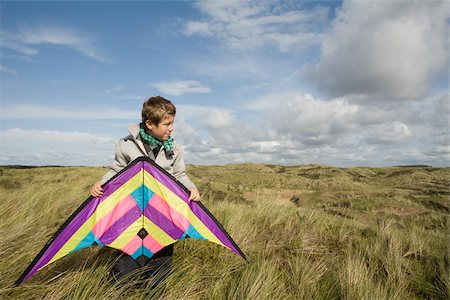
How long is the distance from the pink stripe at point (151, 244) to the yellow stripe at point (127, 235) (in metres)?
0.12

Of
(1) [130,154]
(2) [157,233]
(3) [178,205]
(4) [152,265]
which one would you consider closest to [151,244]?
(2) [157,233]

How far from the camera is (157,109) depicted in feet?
9.62

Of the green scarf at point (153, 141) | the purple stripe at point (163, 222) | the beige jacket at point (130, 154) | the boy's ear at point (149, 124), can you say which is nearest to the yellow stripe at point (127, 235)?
the purple stripe at point (163, 222)

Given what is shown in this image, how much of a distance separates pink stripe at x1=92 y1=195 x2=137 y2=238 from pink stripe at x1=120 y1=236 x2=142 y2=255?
241 mm

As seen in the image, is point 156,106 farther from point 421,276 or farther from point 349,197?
point 349,197

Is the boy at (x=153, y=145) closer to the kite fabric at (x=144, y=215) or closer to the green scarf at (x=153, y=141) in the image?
the green scarf at (x=153, y=141)

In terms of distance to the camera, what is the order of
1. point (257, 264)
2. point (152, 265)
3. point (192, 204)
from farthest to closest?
point (257, 264) < point (152, 265) < point (192, 204)

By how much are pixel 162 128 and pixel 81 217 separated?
1.09m

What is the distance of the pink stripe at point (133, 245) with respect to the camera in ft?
8.76

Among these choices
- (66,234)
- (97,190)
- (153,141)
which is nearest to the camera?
(66,234)

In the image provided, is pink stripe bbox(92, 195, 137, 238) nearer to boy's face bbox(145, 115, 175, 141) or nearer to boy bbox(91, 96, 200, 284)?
boy bbox(91, 96, 200, 284)

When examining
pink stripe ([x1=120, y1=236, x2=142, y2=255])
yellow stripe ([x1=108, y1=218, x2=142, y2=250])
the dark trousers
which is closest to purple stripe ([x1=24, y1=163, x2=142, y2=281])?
yellow stripe ([x1=108, y1=218, x2=142, y2=250])

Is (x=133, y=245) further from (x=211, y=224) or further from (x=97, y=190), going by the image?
(x=211, y=224)

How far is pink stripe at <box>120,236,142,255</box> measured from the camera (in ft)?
8.76
